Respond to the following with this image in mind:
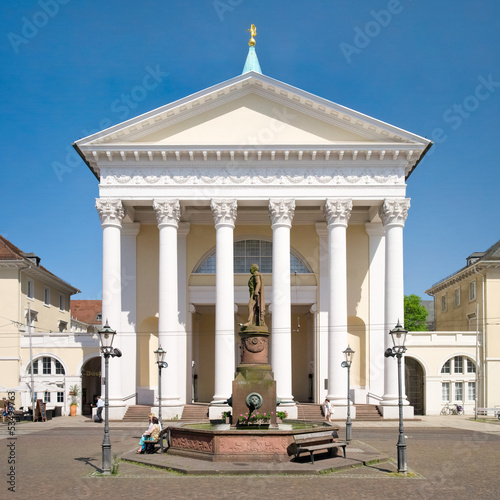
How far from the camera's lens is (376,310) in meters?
44.7

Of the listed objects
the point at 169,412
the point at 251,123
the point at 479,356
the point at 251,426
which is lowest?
the point at 169,412

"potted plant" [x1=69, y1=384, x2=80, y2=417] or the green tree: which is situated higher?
the green tree

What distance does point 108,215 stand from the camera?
4062cm

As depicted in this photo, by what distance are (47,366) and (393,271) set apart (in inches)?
906

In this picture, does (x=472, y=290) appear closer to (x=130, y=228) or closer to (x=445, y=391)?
(x=445, y=391)

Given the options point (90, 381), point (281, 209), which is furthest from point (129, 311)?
point (281, 209)

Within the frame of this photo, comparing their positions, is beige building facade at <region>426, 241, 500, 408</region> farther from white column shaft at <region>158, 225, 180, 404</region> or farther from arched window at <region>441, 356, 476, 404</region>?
white column shaft at <region>158, 225, 180, 404</region>

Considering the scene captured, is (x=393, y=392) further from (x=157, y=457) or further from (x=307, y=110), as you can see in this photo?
(x=157, y=457)

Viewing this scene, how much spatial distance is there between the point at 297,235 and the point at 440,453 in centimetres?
2399

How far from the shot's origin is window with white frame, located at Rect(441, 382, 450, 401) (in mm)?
46812

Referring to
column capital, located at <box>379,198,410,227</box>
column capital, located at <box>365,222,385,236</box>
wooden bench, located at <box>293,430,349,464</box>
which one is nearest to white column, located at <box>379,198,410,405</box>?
column capital, located at <box>379,198,410,227</box>

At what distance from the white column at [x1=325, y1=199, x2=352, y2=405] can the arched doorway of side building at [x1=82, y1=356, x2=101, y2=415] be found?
656 inches

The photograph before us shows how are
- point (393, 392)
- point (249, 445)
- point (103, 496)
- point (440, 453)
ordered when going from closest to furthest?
point (103, 496)
point (249, 445)
point (440, 453)
point (393, 392)

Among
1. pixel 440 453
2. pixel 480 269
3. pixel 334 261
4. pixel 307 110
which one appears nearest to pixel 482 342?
pixel 480 269
